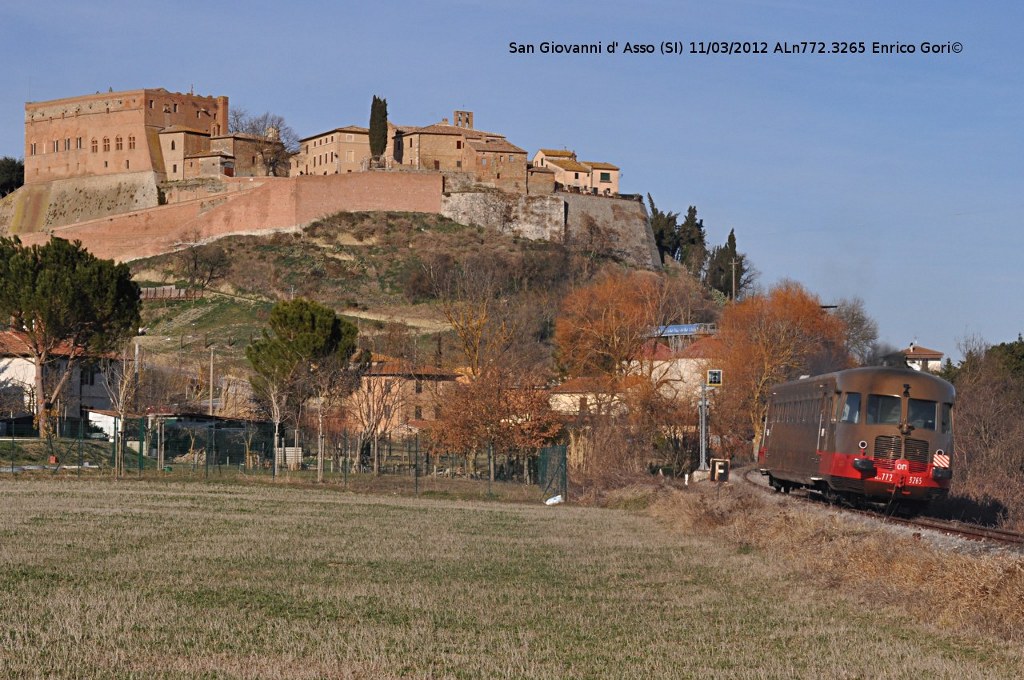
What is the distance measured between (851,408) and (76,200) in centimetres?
11234

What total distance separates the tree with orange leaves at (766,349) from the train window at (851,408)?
94.9 feet

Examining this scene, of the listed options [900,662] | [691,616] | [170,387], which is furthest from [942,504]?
[170,387]

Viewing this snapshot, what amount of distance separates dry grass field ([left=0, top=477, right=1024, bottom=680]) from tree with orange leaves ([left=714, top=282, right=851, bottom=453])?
114ft

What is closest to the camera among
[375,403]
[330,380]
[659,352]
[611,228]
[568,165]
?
[330,380]

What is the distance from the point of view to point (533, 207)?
11506 centimetres

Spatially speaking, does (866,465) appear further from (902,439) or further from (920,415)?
(920,415)

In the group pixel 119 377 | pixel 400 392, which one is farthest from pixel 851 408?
pixel 400 392

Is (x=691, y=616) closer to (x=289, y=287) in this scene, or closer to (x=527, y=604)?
(x=527, y=604)

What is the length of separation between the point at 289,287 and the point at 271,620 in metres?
90.6

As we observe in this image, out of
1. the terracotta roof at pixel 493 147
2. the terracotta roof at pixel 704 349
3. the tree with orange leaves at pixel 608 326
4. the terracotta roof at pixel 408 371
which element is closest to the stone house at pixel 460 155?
the terracotta roof at pixel 493 147

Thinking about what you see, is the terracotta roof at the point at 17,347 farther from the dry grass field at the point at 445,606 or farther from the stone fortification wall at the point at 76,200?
the stone fortification wall at the point at 76,200

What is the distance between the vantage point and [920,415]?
23.5 meters

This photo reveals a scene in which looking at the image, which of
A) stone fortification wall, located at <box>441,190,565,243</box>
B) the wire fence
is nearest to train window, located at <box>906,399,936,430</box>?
the wire fence

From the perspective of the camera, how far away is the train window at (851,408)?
23.6m
